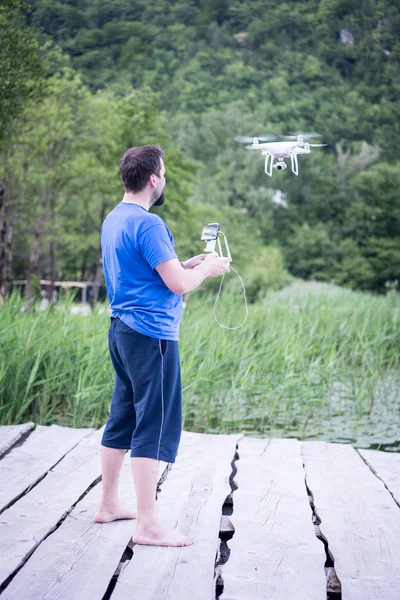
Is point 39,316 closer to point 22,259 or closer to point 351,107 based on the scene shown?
point 22,259

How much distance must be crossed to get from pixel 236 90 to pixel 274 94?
2.04 metres

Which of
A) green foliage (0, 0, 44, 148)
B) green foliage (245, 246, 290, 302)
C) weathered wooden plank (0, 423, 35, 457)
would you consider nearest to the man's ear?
weathered wooden plank (0, 423, 35, 457)

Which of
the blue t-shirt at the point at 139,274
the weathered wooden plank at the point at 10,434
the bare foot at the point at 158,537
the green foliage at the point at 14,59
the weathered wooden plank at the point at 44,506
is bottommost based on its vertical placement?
the weathered wooden plank at the point at 10,434

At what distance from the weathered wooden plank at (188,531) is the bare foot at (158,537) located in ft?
0.06

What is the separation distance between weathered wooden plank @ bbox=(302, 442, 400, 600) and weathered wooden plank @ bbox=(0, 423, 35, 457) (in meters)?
1.24

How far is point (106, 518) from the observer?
2.15 meters

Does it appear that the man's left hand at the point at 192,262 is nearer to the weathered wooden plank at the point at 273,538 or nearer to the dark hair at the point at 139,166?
the dark hair at the point at 139,166

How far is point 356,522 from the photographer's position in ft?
7.27

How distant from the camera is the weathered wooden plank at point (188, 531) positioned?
1.68 metres

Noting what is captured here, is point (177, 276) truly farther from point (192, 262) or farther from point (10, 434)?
point (10, 434)

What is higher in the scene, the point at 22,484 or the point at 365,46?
the point at 365,46

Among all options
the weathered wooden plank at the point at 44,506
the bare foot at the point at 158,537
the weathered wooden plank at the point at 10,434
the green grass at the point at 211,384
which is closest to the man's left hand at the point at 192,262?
the bare foot at the point at 158,537

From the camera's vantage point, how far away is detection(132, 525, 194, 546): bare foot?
1.96m

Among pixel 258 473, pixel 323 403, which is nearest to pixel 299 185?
pixel 323 403
